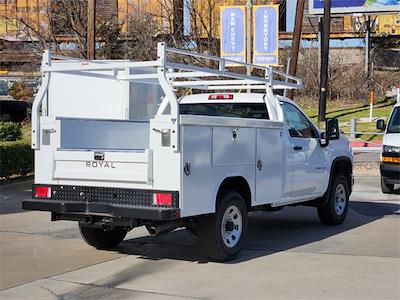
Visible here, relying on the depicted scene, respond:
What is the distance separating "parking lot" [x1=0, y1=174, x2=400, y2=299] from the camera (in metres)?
6.34

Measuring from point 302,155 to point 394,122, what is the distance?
18.8 feet

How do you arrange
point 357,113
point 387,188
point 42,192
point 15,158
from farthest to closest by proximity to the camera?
point 357,113 → point 15,158 → point 387,188 → point 42,192

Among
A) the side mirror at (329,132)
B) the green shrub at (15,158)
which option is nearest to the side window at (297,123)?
the side mirror at (329,132)

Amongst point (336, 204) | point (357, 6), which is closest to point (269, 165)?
point (336, 204)

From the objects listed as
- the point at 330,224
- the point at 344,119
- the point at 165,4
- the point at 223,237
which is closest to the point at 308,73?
the point at 344,119

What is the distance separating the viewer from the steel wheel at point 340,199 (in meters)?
10.4

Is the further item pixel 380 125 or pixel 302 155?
pixel 380 125

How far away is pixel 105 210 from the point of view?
707 centimetres

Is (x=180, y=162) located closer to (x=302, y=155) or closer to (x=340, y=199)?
(x=302, y=155)

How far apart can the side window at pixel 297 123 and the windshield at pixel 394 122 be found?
4.82m

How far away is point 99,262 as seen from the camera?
305 inches

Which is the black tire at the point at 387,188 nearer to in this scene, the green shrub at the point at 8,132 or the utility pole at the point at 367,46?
the green shrub at the point at 8,132

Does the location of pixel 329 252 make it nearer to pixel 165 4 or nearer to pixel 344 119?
pixel 165 4

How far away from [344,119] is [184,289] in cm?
2693
